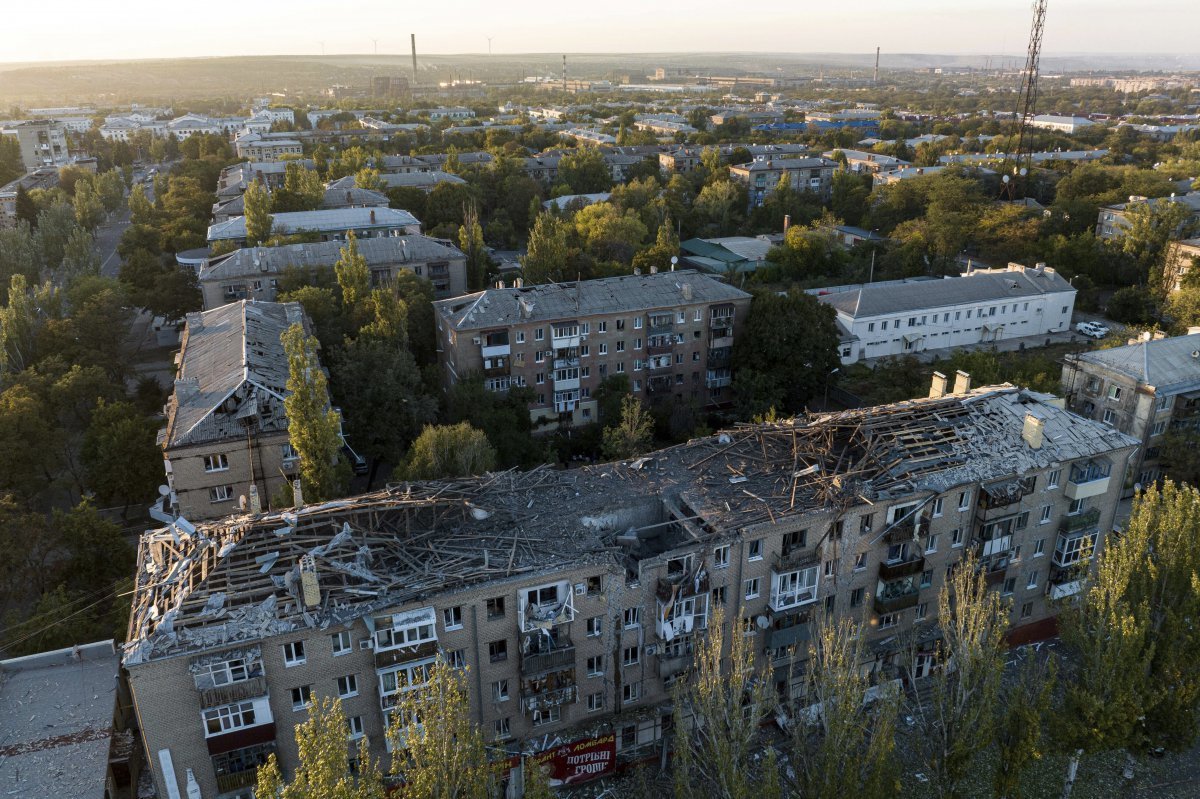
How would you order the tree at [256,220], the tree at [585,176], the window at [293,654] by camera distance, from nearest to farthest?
the window at [293,654] < the tree at [256,220] < the tree at [585,176]

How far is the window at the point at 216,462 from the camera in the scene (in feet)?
87.5

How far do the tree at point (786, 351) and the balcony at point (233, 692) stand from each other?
86.1ft

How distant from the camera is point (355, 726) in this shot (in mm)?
17312

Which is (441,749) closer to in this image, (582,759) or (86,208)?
(582,759)

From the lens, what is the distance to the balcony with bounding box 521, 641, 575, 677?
1788 centimetres

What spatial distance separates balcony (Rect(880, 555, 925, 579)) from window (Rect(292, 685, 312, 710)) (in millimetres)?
14195

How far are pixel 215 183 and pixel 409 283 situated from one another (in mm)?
62473

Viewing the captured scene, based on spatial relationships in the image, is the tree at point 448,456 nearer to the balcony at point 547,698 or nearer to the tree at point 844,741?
the balcony at point 547,698

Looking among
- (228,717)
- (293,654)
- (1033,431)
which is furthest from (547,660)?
(1033,431)

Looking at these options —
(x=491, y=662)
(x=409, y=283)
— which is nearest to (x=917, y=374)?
(x=409, y=283)

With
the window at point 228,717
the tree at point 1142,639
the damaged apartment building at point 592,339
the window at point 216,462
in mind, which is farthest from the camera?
the damaged apartment building at point 592,339

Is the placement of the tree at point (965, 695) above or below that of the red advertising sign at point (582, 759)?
above

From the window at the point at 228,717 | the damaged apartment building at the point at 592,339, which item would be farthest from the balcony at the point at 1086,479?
the window at the point at 228,717

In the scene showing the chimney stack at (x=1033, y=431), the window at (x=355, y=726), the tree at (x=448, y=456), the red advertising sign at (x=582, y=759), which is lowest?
the red advertising sign at (x=582, y=759)
